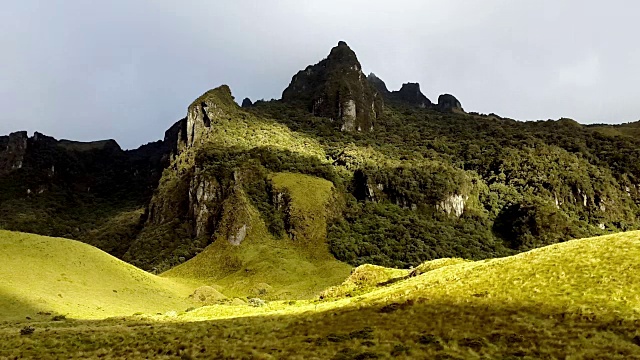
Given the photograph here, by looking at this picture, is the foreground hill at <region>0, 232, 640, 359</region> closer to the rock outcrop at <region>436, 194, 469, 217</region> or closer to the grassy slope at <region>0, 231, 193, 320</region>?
the grassy slope at <region>0, 231, 193, 320</region>

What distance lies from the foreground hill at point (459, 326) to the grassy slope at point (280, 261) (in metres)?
72.9

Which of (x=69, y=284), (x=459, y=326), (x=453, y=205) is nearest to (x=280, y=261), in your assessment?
(x=69, y=284)

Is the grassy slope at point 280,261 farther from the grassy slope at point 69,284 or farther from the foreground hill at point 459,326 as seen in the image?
the foreground hill at point 459,326

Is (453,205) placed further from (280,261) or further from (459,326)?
(459,326)

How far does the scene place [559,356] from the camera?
21.3 m

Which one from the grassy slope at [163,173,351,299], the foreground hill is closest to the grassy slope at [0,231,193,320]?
the foreground hill

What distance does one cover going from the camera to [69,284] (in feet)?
233

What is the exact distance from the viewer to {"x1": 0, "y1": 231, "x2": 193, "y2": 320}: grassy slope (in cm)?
5791

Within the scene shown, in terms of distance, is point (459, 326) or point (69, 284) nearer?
point (459, 326)

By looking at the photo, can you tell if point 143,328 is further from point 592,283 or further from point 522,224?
point 522,224

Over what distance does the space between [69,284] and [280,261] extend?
71.3 m

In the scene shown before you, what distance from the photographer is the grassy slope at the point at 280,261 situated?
11925cm

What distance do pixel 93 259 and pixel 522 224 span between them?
160 meters

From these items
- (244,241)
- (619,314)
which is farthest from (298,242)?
(619,314)
